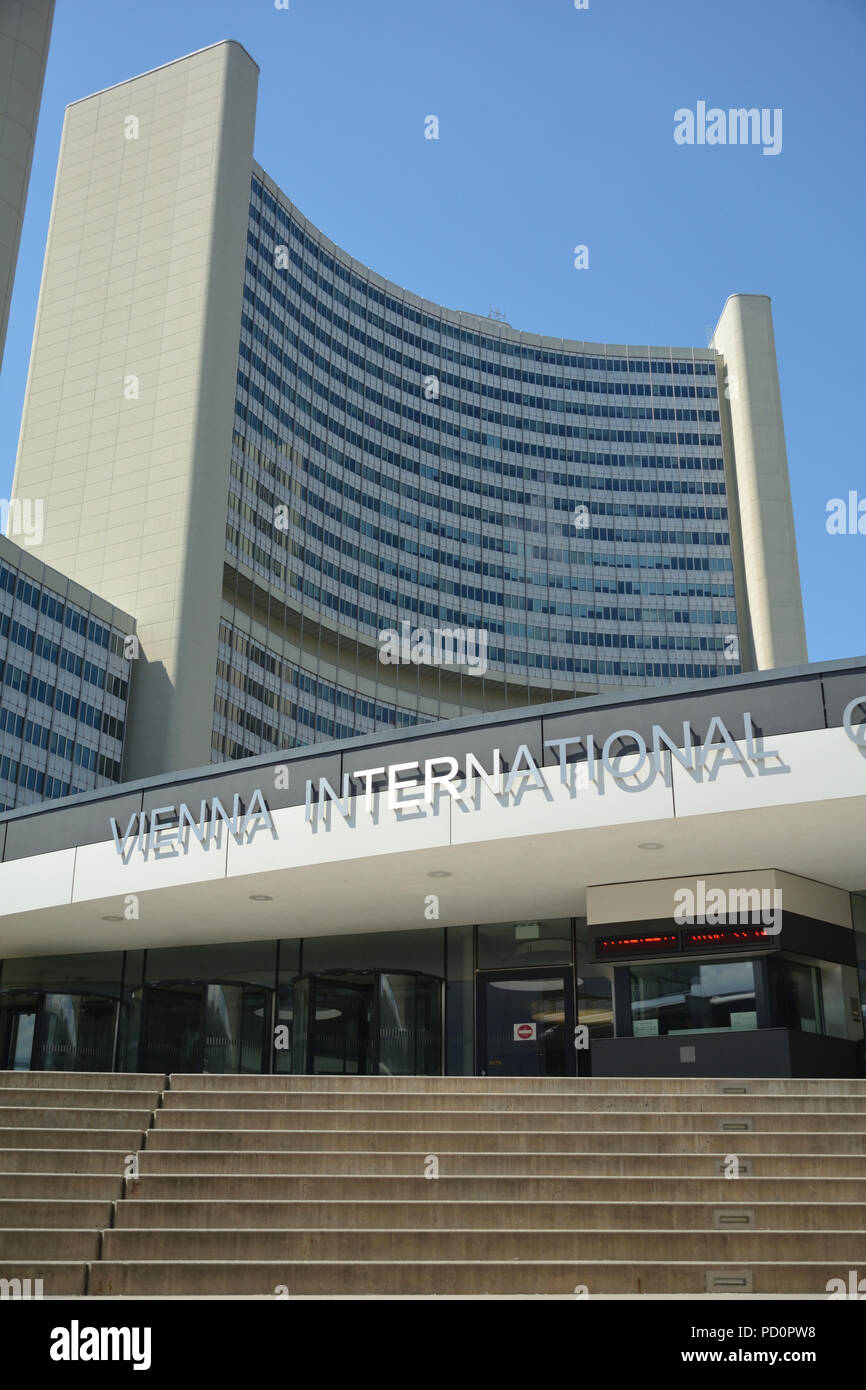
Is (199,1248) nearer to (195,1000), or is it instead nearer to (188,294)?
(195,1000)

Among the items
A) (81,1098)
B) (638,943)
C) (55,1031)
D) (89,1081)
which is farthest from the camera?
(55,1031)

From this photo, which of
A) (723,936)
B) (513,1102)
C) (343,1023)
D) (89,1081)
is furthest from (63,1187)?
(343,1023)

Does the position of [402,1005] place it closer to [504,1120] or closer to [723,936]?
[723,936]

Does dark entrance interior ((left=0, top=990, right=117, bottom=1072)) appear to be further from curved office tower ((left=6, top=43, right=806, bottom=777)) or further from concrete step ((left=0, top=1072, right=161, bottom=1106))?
curved office tower ((left=6, top=43, right=806, bottom=777))

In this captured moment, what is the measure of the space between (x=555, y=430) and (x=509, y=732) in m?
86.2

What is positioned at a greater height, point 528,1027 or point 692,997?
point 692,997

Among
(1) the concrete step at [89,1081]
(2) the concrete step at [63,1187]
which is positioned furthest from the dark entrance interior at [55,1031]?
(2) the concrete step at [63,1187]

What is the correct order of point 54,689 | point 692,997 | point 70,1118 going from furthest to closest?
point 54,689, point 692,997, point 70,1118

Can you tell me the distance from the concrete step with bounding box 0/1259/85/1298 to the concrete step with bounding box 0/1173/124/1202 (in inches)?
65.7

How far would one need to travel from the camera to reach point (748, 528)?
93.6m

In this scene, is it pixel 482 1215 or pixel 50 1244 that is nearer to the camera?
pixel 50 1244

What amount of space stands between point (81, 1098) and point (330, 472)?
73240mm

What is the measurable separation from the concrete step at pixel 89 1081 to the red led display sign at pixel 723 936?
25.6 ft

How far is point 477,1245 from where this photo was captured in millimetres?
9734
